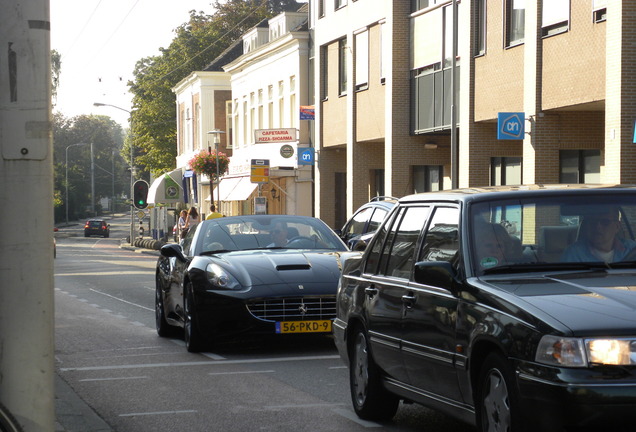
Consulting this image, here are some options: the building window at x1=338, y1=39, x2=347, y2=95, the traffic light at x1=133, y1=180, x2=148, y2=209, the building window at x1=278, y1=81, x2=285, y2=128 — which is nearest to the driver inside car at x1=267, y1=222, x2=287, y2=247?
the building window at x1=338, y1=39, x2=347, y2=95

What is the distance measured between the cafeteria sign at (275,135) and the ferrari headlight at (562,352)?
4290cm

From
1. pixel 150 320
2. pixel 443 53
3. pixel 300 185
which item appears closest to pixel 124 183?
pixel 300 185

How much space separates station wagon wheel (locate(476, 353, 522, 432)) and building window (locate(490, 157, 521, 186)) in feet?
86.2

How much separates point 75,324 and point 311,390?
8.07 meters

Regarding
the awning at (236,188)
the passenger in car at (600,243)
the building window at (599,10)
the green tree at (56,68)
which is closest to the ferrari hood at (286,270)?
the passenger in car at (600,243)

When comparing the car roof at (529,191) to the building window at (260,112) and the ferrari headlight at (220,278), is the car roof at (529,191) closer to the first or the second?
the ferrari headlight at (220,278)

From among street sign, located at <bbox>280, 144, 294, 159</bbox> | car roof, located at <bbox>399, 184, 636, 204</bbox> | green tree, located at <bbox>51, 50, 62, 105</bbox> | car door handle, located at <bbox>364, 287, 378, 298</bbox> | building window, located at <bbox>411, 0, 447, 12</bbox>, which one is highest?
green tree, located at <bbox>51, 50, 62, 105</bbox>

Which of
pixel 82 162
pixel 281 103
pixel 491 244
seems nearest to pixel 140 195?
pixel 281 103

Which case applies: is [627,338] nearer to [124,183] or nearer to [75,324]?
[75,324]

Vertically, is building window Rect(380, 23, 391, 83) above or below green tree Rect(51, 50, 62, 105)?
below

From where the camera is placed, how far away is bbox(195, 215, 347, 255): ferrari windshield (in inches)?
534

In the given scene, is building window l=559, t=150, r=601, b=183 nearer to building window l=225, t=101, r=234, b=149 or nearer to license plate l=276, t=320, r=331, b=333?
license plate l=276, t=320, r=331, b=333

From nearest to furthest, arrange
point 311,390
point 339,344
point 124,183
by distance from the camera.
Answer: point 339,344, point 311,390, point 124,183

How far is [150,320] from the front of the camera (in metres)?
17.4
